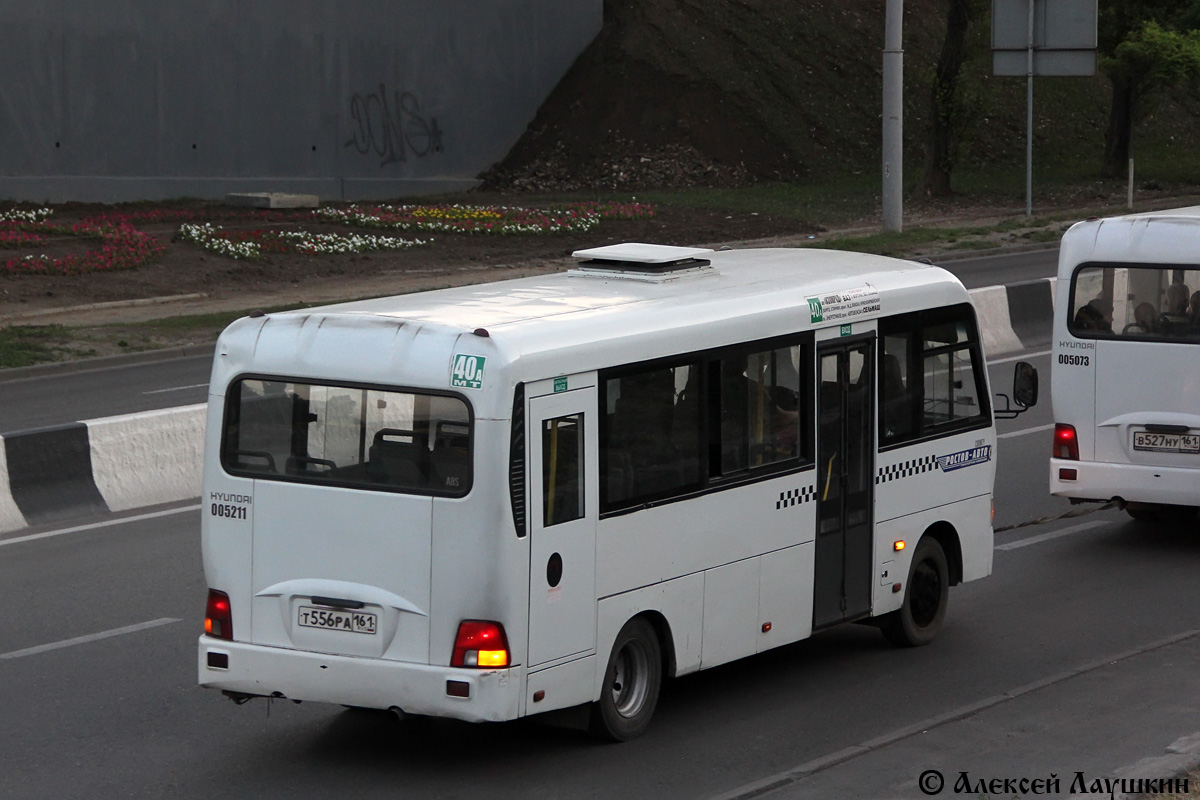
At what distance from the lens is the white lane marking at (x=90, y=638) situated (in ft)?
30.9

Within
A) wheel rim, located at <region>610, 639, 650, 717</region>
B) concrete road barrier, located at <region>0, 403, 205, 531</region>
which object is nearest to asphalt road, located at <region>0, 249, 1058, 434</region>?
concrete road barrier, located at <region>0, 403, 205, 531</region>

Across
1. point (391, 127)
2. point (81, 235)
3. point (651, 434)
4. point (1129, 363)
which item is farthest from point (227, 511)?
point (391, 127)

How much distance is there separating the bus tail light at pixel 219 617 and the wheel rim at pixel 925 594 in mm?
4145

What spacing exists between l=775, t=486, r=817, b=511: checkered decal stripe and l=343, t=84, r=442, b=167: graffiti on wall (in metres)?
36.9

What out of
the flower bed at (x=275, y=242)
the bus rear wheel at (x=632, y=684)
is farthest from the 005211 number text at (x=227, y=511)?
the flower bed at (x=275, y=242)

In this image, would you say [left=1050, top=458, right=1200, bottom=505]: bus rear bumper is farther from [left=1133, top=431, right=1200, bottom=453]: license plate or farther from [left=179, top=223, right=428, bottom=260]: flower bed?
[left=179, top=223, right=428, bottom=260]: flower bed

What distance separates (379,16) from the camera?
44781 millimetres

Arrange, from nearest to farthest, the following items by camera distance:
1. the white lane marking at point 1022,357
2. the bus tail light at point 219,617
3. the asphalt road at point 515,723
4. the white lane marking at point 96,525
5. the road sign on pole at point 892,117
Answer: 1. the asphalt road at point 515,723
2. the bus tail light at point 219,617
3. the white lane marking at point 96,525
4. the white lane marking at point 1022,357
5. the road sign on pole at point 892,117

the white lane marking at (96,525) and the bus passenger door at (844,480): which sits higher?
the bus passenger door at (844,480)

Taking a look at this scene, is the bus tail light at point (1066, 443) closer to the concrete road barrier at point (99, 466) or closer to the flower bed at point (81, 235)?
the concrete road barrier at point (99, 466)

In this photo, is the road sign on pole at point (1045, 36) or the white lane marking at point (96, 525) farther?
the road sign on pole at point (1045, 36)

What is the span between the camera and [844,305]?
897 cm

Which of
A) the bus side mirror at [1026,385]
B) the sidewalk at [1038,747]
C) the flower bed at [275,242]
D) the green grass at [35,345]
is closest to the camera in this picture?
the sidewalk at [1038,747]

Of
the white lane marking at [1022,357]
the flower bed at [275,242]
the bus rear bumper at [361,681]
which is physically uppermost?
the flower bed at [275,242]
